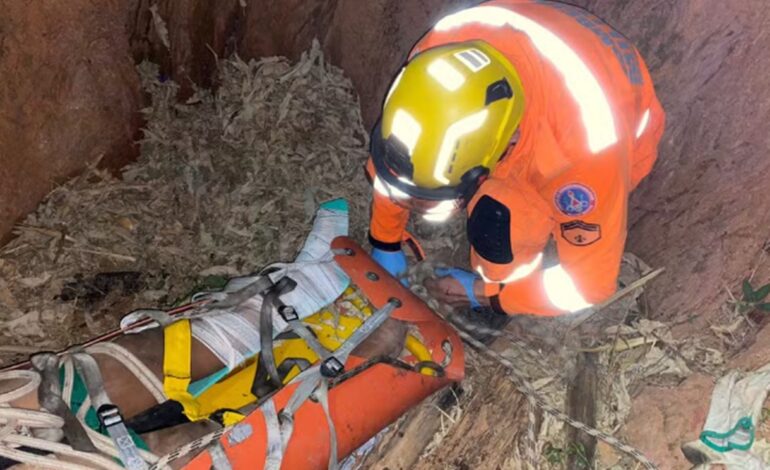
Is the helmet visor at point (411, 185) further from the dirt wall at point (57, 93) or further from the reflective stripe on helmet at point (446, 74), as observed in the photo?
the dirt wall at point (57, 93)

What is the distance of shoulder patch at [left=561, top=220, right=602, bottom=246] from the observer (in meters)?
2.11

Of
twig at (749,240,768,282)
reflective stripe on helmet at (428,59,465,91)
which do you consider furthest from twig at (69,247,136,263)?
twig at (749,240,768,282)

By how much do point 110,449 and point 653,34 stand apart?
204cm

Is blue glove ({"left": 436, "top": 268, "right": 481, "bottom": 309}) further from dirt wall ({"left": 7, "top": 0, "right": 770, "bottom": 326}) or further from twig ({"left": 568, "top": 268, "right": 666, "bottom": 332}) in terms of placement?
dirt wall ({"left": 7, "top": 0, "right": 770, "bottom": 326})

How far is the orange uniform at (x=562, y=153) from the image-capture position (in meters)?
2.06

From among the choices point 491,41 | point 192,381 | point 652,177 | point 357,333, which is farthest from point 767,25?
point 192,381

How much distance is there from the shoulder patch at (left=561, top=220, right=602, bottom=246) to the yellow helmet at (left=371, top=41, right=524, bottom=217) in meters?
0.29

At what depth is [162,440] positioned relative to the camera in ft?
6.08

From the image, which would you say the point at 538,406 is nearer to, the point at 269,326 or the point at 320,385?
the point at 320,385

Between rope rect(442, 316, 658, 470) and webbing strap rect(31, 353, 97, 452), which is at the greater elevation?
webbing strap rect(31, 353, 97, 452)

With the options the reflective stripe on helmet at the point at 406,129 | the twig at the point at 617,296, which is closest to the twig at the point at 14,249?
the reflective stripe on helmet at the point at 406,129

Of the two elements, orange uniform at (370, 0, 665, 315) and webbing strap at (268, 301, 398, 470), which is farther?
orange uniform at (370, 0, 665, 315)

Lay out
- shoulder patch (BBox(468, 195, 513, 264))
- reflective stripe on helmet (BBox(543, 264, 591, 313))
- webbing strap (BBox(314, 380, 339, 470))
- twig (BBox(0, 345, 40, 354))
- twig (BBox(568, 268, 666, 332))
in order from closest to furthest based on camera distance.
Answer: webbing strap (BBox(314, 380, 339, 470)) → shoulder patch (BBox(468, 195, 513, 264)) → reflective stripe on helmet (BBox(543, 264, 591, 313)) → twig (BBox(568, 268, 666, 332)) → twig (BBox(0, 345, 40, 354))

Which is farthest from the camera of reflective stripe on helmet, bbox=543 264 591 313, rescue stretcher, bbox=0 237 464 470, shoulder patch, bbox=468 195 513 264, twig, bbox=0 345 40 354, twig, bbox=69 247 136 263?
twig, bbox=69 247 136 263
